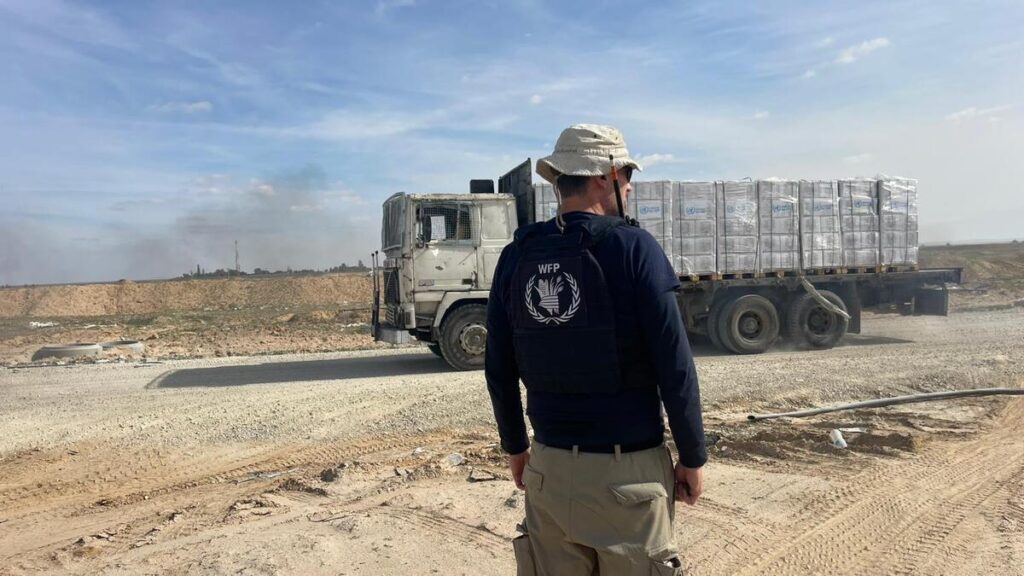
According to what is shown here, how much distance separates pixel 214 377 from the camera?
35.8ft

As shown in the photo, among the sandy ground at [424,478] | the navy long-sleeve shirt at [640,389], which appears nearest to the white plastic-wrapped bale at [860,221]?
the sandy ground at [424,478]

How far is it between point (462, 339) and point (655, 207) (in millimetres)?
3843

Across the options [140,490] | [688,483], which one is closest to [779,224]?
[140,490]

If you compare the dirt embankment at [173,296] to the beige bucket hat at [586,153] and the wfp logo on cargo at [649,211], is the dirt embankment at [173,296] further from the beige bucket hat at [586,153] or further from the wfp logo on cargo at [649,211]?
the beige bucket hat at [586,153]

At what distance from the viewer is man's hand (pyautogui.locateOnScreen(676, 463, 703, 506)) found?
2.18m

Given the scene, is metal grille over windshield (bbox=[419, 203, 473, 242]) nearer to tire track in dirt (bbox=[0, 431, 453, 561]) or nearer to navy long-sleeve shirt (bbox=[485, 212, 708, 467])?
tire track in dirt (bbox=[0, 431, 453, 561])

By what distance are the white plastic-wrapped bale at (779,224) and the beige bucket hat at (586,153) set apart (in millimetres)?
10353

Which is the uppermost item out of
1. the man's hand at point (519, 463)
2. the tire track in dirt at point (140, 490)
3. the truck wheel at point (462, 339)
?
the man's hand at point (519, 463)

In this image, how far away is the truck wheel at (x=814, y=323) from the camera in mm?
12359

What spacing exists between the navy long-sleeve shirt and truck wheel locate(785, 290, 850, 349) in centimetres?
1114

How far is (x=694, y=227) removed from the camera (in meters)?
11.7

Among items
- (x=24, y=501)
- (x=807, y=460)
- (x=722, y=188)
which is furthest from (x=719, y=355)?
(x=24, y=501)

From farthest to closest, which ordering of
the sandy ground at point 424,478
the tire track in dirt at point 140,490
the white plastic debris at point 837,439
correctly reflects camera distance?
1. the white plastic debris at point 837,439
2. the tire track in dirt at point 140,490
3. the sandy ground at point 424,478

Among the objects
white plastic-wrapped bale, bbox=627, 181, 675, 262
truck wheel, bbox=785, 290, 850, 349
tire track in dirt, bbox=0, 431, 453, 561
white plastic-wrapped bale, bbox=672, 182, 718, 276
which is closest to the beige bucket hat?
tire track in dirt, bbox=0, 431, 453, 561
